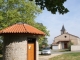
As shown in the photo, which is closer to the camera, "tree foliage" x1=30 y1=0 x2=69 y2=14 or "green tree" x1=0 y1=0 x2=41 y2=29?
"tree foliage" x1=30 y1=0 x2=69 y2=14

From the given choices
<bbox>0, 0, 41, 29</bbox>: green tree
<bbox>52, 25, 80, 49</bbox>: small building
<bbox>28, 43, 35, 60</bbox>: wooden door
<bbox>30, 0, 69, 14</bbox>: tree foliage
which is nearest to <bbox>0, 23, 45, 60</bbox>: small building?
<bbox>28, 43, 35, 60</bbox>: wooden door

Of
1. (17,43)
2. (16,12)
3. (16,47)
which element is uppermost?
(16,12)

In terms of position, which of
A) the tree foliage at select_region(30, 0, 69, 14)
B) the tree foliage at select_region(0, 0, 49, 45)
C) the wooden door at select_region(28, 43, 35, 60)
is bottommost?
the wooden door at select_region(28, 43, 35, 60)

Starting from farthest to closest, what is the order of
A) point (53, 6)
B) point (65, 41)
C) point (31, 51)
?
point (65, 41)
point (31, 51)
point (53, 6)

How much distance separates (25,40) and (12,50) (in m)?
1.61

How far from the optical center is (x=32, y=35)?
63.4 ft

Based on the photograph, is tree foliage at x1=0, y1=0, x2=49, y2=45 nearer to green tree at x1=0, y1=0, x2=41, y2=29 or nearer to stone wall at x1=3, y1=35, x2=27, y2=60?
green tree at x1=0, y1=0, x2=41, y2=29

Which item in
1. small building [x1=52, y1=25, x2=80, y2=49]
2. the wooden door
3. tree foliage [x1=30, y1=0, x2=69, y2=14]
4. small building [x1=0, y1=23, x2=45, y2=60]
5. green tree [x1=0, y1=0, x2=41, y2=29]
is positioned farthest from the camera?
small building [x1=52, y1=25, x2=80, y2=49]

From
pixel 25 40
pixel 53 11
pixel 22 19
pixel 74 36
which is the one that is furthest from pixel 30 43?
pixel 74 36

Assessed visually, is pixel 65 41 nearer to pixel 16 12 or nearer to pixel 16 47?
pixel 16 12

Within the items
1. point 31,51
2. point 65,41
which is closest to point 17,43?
point 31,51

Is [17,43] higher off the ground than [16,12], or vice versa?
[16,12]

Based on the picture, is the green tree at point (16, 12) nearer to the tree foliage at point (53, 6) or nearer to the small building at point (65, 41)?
the tree foliage at point (53, 6)

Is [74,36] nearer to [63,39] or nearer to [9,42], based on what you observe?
[63,39]
